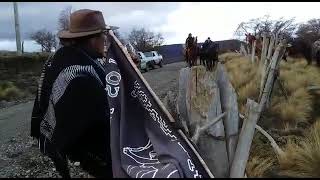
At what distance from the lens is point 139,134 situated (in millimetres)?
3553

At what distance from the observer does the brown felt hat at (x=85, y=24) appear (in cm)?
347

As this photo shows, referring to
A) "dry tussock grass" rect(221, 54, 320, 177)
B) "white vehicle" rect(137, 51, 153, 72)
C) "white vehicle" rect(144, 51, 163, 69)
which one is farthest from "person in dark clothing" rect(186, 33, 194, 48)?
"white vehicle" rect(144, 51, 163, 69)

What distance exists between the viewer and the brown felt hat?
11.4 feet

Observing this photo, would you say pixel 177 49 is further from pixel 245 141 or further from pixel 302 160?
pixel 245 141

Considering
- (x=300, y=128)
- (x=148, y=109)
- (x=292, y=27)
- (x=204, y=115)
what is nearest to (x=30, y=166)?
(x=204, y=115)

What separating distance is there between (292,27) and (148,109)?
2385 cm

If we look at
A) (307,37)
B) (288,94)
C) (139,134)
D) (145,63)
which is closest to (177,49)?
(145,63)

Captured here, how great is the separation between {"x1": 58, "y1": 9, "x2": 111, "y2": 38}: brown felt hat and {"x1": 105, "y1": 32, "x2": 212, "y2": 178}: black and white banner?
1.52ft

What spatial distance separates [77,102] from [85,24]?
61 cm

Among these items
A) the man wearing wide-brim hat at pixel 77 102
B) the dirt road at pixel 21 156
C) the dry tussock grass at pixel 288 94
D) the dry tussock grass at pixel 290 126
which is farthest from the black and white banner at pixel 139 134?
the dry tussock grass at pixel 288 94

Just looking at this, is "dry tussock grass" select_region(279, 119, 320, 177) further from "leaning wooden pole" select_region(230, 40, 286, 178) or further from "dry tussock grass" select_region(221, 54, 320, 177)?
"leaning wooden pole" select_region(230, 40, 286, 178)

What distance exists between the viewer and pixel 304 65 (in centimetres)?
2309

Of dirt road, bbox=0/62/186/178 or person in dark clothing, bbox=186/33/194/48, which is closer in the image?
dirt road, bbox=0/62/186/178

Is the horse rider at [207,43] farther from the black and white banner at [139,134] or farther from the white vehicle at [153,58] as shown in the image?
the black and white banner at [139,134]
